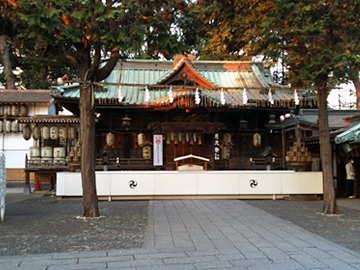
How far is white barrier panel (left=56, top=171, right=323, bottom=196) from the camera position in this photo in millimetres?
14156

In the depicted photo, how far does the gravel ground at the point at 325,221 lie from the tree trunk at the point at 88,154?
5596mm

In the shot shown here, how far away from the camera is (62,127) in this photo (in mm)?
18391

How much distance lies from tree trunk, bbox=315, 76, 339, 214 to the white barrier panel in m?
4.13

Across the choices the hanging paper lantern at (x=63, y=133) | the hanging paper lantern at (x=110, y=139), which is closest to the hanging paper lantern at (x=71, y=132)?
the hanging paper lantern at (x=63, y=133)

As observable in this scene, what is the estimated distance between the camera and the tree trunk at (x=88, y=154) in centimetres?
969

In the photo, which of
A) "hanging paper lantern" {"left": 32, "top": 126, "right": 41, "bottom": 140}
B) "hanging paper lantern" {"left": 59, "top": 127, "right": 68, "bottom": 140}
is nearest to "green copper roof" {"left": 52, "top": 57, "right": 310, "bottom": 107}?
"hanging paper lantern" {"left": 59, "top": 127, "right": 68, "bottom": 140}

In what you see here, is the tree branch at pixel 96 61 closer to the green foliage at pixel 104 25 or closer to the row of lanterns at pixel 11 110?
the green foliage at pixel 104 25

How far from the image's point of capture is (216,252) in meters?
5.96

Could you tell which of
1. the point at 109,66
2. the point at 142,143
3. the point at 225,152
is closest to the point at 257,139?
the point at 225,152

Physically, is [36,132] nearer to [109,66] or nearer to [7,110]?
[7,110]

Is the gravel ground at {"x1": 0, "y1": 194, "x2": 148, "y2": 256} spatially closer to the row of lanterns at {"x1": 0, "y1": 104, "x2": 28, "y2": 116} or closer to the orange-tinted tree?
the orange-tinted tree

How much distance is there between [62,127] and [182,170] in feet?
25.6

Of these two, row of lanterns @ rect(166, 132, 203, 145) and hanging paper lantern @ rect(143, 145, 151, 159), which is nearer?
hanging paper lantern @ rect(143, 145, 151, 159)

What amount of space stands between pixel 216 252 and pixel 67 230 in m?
3.91
